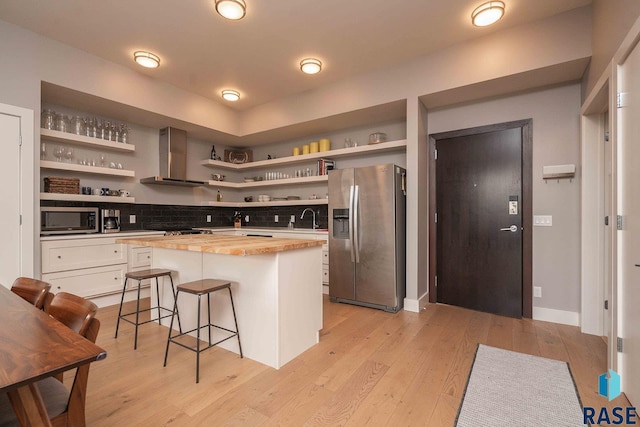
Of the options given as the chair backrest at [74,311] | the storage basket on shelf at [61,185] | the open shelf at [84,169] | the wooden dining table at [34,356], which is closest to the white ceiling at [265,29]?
the open shelf at [84,169]

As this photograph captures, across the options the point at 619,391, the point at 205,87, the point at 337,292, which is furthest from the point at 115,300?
the point at 619,391

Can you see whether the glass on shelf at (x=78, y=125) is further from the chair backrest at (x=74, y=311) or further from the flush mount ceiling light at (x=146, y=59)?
the chair backrest at (x=74, y=311)

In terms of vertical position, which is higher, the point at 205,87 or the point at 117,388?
the point at 205,87

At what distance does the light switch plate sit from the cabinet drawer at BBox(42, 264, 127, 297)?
4895 millimetres

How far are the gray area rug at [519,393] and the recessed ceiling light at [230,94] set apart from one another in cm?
427

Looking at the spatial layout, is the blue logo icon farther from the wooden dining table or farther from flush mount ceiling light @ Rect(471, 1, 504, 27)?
flush mount ceiling light @ Rect(471, 1, 504, 27)

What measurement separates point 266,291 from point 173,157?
135 inches

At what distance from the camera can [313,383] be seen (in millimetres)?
2070

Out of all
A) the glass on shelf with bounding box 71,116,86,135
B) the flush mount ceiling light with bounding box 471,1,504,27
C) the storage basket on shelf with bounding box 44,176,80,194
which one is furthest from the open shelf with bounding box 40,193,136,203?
the flush mount ceiling light with bounding box 471,1,504,27

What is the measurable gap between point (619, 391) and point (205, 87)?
5192 mm

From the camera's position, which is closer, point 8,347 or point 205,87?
point 8,347

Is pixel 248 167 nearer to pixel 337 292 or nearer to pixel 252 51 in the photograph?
pixel 252 51

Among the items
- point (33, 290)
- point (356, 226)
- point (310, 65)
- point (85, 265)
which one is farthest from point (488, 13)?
point (85, 265)

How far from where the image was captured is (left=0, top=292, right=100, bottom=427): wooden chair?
41.6 inches
